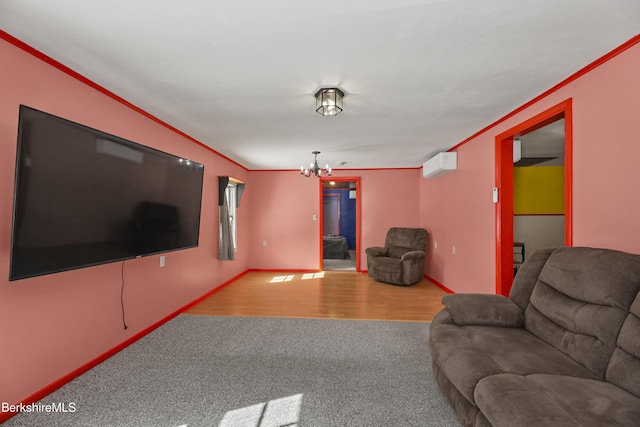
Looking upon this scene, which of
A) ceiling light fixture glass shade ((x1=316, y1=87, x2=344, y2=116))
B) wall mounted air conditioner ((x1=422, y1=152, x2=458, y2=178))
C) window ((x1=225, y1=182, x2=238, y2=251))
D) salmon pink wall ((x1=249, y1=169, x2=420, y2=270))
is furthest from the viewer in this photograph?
salmon pink wall ((x1=249, y1=169, x2=420, y2=270))

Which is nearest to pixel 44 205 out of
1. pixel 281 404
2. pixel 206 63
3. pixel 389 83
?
pixel 206 63

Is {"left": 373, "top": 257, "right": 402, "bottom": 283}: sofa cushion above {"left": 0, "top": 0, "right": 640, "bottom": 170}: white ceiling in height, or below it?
below

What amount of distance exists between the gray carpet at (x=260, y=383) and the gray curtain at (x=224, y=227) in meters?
1.81

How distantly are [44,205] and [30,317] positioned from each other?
0.84 m

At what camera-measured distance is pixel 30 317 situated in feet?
6.12

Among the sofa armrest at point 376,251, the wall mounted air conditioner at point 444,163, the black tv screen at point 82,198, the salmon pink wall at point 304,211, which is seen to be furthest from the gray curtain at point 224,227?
the wall mounted air conditioner at point 444,163

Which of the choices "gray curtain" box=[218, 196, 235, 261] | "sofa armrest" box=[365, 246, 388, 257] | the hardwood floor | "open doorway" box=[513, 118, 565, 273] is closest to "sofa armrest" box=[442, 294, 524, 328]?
the hardwood floor

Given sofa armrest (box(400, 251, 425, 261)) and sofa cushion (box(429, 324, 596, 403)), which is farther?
sofa armrest (box(400, 251, 425, 261))

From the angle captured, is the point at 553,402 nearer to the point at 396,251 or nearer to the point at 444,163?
the point at 444,163

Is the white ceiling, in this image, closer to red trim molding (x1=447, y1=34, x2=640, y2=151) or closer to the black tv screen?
red trim molding (x1=447, y1=34, x2=640, y2=151)

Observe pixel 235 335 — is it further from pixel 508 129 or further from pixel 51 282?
pixel 508 129

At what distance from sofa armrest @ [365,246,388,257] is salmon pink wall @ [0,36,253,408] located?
350 cm

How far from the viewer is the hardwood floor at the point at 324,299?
3.61 metres

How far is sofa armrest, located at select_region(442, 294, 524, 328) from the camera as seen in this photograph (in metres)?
1.97
